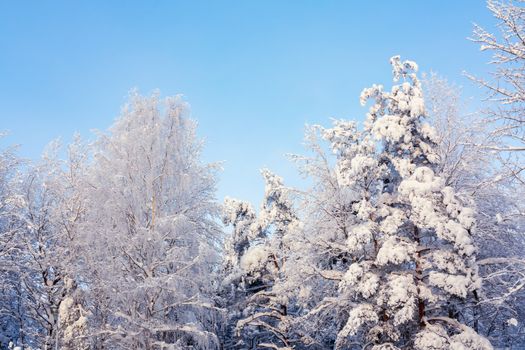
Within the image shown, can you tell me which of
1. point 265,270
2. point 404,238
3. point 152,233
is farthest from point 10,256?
point 404,238

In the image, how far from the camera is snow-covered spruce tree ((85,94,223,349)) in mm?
13344

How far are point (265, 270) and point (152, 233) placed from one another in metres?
11.5

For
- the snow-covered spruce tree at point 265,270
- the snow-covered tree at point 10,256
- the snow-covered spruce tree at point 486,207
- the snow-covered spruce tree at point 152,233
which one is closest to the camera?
the snow-covered spruce tree at point 152,233

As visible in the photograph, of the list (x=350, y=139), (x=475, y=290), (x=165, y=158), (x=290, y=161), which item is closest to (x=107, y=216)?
(x=165, y=158)

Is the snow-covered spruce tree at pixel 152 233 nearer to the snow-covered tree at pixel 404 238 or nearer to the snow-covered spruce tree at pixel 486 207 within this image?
the snow-covered tree at pixel 404 238

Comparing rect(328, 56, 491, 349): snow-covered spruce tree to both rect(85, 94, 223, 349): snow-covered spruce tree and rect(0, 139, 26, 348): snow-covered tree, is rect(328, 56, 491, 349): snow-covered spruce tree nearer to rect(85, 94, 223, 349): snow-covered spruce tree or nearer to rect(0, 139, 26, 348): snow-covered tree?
rect(85, 94, 223, 349): snow-covered spruce tree

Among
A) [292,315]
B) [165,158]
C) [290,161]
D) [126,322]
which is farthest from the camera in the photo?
[292,315]

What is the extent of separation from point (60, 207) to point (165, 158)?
5.66 meters

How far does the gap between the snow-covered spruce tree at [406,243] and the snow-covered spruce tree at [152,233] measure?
191 inches

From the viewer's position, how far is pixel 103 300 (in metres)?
15.6

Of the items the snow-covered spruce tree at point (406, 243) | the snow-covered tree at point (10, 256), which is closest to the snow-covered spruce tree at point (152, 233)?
the snow-covered tree at point (10, 256)

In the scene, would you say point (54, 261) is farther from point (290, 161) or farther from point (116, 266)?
point (290, 161)

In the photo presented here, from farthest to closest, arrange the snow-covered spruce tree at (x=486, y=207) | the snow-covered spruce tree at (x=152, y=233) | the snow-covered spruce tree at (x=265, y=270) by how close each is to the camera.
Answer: the snow-covered spruce tree at (x=265, y=270)
the snow-covered spruce tree at (x=486, y=207)
the snow-covered spruce tree at (x=152, y=233)

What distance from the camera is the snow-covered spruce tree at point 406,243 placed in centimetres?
1345
